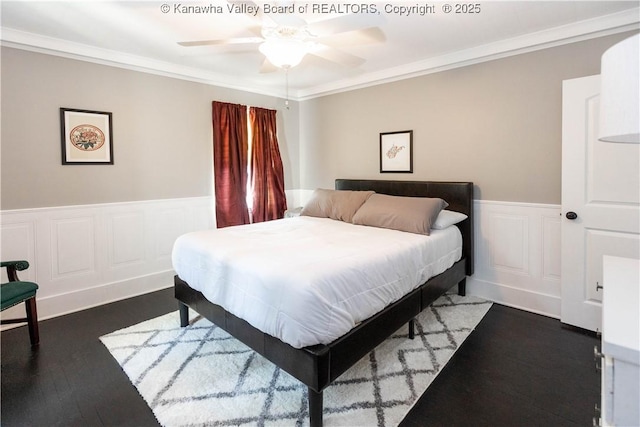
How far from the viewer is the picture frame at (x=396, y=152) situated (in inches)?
155

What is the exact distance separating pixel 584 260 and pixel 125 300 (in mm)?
4278

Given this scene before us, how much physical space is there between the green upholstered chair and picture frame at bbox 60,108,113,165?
1035mm

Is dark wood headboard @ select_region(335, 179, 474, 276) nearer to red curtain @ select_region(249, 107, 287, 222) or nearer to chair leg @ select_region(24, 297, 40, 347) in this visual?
red curtain @ select_region(249, 107, 287, 222)

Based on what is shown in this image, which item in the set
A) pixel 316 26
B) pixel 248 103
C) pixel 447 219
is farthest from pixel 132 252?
pixel 447 219

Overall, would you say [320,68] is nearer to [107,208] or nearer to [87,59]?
[87,59]

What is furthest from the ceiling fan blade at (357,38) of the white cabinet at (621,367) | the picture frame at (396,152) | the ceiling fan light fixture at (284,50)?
the white cabinet at (621,367)

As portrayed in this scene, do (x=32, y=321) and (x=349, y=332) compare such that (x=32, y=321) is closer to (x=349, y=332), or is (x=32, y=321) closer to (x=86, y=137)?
(x=86, y=137)

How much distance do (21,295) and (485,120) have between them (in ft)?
13.7

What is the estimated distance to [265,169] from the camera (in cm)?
475

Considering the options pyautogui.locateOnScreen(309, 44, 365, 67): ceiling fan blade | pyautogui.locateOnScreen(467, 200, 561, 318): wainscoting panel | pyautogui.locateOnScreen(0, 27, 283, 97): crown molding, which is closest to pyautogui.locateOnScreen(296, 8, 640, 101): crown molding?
pyautogui.locateOnScreen(309, 44, 365, 67): ceiling fan blade

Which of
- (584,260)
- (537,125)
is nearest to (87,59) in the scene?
(537,125)

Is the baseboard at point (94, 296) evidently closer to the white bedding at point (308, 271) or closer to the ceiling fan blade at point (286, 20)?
the white bedding at point (308, 271)

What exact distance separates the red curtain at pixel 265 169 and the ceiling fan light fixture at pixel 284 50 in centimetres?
229

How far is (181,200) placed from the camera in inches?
159
